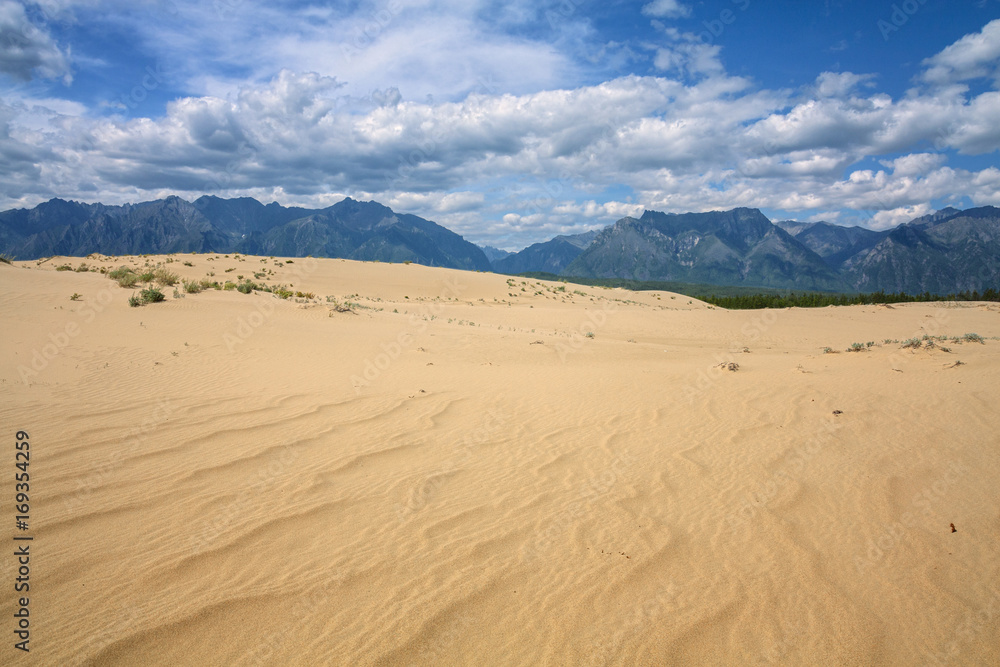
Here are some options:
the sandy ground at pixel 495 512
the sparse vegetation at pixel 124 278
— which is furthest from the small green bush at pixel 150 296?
the sandy ground at pixel 495 512

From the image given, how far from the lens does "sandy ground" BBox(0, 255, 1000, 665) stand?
2.57 metres

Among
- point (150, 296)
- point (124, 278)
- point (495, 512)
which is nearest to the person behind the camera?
point (495, 512)

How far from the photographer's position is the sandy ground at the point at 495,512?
2.57 meters

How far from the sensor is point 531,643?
A: 2529 mm

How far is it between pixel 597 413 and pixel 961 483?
3.82 m

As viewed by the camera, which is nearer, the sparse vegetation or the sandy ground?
the sandy ground

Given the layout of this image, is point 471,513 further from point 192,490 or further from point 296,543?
point 192,490

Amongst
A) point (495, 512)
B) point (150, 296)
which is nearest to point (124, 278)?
point (150, 296)

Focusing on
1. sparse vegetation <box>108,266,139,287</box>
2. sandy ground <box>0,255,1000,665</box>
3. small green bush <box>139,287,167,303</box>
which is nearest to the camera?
sandy ground <box>0,255,1000,665</box>

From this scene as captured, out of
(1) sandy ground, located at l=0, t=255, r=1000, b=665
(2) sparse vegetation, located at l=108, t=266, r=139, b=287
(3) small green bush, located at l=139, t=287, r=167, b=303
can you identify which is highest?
(2) sparse vegetation, located at l=108, t=266, r=139, b=287

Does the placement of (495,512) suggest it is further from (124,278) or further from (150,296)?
(124,278)

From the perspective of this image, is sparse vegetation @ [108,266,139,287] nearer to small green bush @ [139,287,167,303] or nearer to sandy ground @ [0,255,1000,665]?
small green bush @ [139,287,167,303]

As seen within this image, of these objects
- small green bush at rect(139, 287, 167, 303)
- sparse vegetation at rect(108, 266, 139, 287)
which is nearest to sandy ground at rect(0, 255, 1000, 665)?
small green bush at rect(139, 287, 167, 303)

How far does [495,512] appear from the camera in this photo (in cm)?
386
